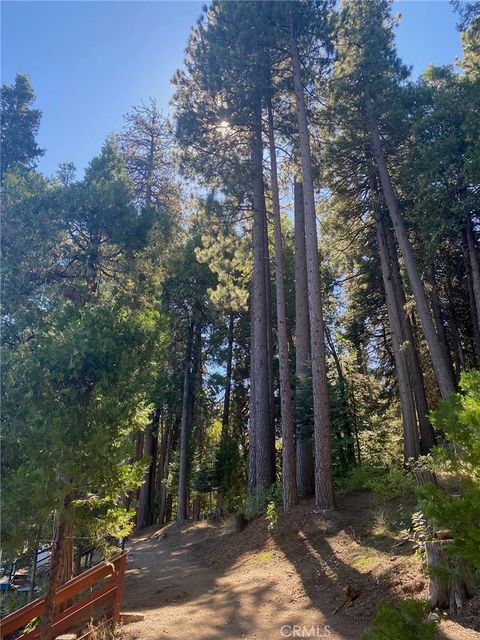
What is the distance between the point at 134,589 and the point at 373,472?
7.46 m

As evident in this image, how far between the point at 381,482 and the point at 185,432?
1142cm

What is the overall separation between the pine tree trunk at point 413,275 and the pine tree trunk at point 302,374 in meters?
3.06

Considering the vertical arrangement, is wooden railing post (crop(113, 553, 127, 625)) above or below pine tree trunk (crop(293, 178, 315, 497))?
below

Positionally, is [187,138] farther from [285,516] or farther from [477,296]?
[285,516]

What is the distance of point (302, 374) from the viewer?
A: 13508 millimetres

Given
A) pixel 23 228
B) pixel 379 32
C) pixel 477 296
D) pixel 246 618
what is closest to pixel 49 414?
pixel 246 618

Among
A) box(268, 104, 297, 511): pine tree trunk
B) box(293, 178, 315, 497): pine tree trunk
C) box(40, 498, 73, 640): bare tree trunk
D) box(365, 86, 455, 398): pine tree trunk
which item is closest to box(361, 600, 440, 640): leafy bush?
box(40, 498, 73, 640): bare tree trunk

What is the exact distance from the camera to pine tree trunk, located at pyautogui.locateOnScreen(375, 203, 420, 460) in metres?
13.4

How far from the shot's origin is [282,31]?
12.9 metres

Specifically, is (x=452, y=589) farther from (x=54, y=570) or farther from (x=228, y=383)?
(x=228, y=383)

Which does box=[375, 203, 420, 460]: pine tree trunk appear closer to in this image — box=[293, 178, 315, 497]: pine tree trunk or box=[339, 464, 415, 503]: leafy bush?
box=[339, 464, 415, 503]: leafy bush

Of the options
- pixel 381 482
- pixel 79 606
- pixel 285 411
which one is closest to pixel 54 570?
pixel 79 606

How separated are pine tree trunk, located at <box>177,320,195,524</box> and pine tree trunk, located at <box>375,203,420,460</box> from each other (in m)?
10.0

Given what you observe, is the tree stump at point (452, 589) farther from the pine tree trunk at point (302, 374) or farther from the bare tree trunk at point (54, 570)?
the pine tree trunk at point (302, 374)
